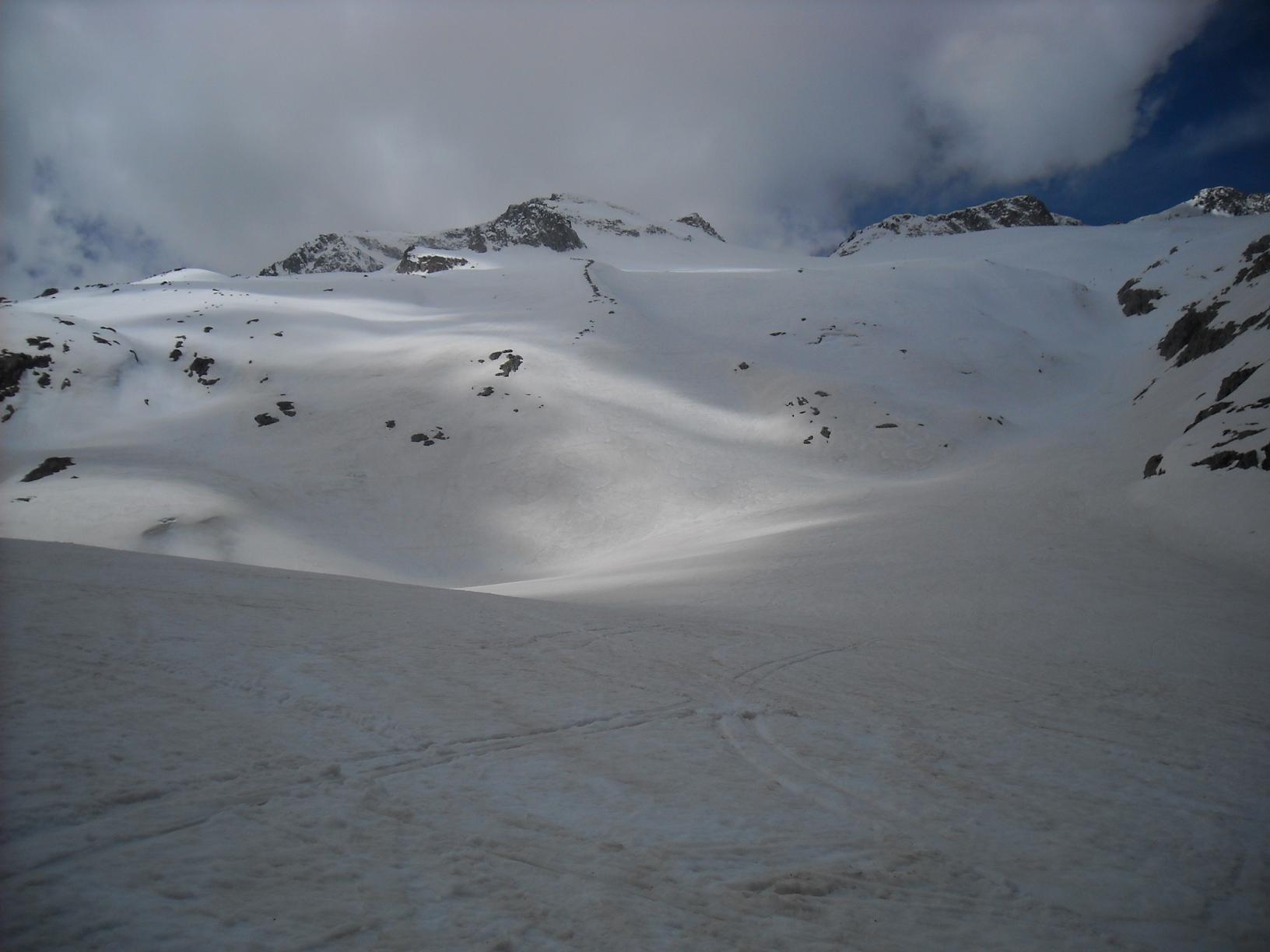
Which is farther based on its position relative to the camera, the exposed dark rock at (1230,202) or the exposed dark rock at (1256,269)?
the exposed dark rock at (1230,202)

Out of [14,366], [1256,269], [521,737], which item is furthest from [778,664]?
[14,366]

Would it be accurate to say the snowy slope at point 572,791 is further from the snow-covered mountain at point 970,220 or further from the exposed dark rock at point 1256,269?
the snow-covered mountain at point 970,220

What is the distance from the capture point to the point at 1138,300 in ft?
149

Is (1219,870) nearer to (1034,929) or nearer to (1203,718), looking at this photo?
(1034,929)

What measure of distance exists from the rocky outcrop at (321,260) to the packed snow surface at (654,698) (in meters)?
164

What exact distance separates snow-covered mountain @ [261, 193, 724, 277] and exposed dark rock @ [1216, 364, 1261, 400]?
255ft

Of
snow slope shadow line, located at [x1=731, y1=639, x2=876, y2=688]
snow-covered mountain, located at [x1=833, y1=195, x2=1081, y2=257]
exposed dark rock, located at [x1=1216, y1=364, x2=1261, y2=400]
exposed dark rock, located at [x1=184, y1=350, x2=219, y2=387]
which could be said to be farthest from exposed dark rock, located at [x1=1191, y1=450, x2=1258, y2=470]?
snow-covered mountain, located at [x1=833, y1=195, x2=1081, y2=257]

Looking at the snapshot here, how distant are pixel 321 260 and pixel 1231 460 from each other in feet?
619

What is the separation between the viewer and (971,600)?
9672 mm

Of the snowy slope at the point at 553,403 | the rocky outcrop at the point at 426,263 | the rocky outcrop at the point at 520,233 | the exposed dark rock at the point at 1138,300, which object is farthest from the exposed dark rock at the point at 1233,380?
the rocky outcrop at the point at 520,233

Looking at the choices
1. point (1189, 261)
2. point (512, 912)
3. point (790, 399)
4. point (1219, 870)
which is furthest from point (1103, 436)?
point (1189, 261)

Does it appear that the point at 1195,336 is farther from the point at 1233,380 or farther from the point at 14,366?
the point at 14,366

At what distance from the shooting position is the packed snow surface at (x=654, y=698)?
7.83 feet

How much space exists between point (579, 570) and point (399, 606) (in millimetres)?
10555
